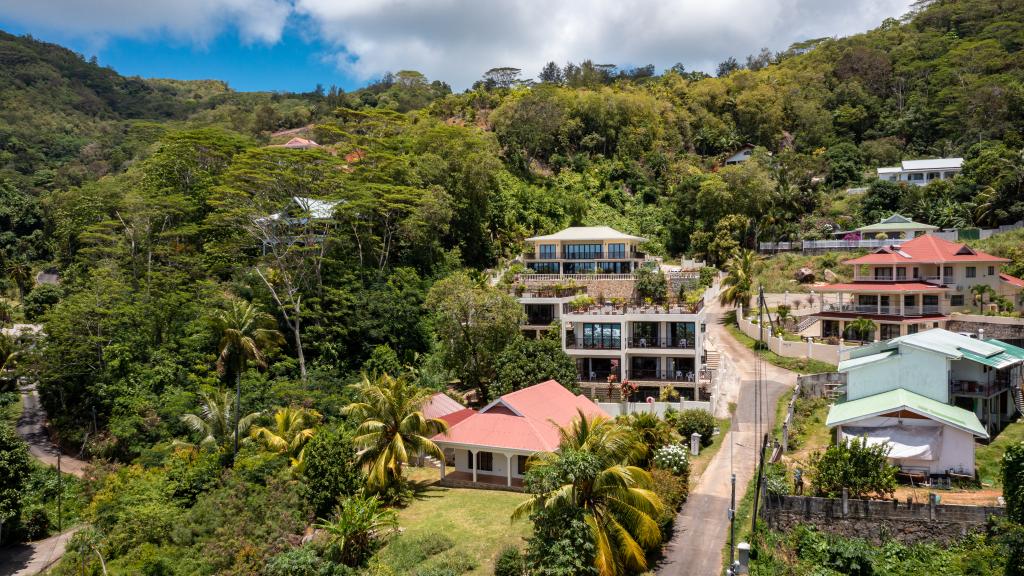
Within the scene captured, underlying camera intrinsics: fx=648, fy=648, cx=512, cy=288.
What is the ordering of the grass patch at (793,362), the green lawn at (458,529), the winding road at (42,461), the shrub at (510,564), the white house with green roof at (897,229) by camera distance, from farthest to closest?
the white house with green roof at (897,229), the grass patch at (793,362), the winding road at (42,461), the green lawn at (458,529), the shrub at (510,564)

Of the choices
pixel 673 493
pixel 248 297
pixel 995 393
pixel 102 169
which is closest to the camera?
pixel 673 493

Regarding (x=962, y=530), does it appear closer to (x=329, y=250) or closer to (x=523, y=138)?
(x=329, y=250)

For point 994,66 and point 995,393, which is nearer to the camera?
point 995,393

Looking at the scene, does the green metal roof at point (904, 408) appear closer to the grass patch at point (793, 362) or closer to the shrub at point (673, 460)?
the shrub at point (673, 460)

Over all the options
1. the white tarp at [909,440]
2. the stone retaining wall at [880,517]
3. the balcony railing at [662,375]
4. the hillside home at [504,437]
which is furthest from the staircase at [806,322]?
the stone retaining wall at [880,517]

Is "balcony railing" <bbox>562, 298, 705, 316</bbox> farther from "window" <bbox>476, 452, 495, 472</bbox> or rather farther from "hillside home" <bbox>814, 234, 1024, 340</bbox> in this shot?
"hillside home" <bbox>814, 234, 1024, 340</bbox>

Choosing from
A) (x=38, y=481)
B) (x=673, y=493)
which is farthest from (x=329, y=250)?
(x=673, y=493)

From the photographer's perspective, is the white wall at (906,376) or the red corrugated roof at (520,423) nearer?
the white wall at (906,376)
